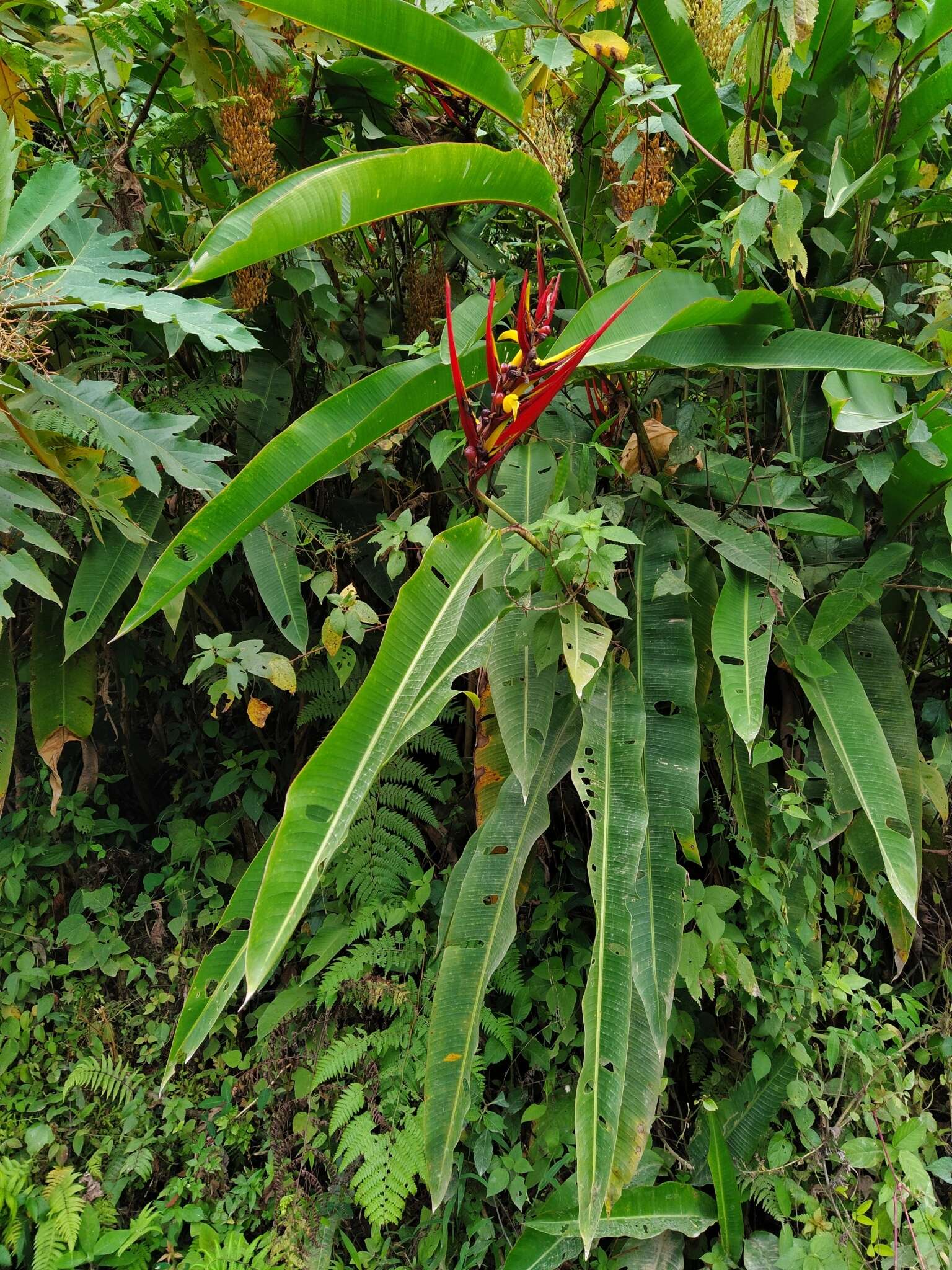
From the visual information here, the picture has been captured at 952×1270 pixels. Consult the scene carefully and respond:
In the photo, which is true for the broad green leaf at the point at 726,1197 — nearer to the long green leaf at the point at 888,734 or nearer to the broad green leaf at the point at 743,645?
the long green leaf at the point at 888,734

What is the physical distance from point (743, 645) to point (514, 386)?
56 cm

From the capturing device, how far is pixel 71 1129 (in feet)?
5.62

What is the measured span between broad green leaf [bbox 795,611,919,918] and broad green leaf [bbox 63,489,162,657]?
1126 millimetres

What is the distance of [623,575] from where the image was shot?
152cm

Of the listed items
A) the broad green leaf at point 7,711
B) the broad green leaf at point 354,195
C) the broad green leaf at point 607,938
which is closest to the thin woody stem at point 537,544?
the broad green leaf at point 607,938

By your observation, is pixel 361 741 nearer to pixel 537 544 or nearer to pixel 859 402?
pixel 537 544

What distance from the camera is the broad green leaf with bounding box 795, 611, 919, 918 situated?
1265 millimetres

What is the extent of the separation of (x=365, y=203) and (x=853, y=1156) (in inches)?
61.5

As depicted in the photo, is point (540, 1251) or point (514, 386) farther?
point (540, 1251)

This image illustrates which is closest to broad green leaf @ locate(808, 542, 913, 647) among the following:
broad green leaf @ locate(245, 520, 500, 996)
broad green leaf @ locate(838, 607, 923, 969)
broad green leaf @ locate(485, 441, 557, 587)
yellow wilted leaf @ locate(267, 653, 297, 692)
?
broad green leaf @ locate(838, 607, 923, 969)

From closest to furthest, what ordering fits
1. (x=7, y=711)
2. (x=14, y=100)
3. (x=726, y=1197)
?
(x=726, y=1197) < (x=14, y=100) < (x=7, y=711)

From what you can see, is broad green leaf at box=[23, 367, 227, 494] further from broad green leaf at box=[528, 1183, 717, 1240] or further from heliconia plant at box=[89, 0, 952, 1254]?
broad green leaf at box=[528, 1183, 717, 1240]

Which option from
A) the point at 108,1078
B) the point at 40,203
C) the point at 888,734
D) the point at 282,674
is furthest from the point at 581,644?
the point at 108,1078

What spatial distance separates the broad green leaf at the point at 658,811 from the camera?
45.6 inches
